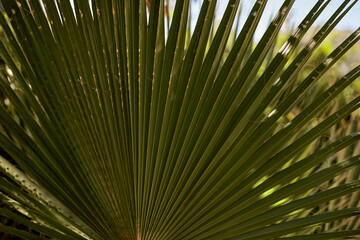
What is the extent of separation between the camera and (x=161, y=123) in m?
0.99

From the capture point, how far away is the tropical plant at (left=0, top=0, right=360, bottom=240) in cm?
90

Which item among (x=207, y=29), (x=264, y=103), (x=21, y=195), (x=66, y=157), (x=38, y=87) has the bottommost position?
(x=21, y=195)

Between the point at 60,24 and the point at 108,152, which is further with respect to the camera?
the point at 108,152

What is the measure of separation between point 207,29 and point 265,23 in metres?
0.20

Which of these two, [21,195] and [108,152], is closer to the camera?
[21,195]

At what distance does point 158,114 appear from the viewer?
978mm

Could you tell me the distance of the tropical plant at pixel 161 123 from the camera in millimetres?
895

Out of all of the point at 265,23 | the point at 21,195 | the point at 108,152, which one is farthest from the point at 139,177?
the point at 265,23

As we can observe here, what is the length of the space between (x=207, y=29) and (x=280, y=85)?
0.26 metres

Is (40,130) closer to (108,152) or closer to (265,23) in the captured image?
(108,152)

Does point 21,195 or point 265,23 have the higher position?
point 265,23

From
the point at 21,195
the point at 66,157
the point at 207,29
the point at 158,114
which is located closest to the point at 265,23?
the point at 207,29

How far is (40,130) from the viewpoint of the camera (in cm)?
92

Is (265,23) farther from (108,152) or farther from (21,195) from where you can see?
(21,195)
